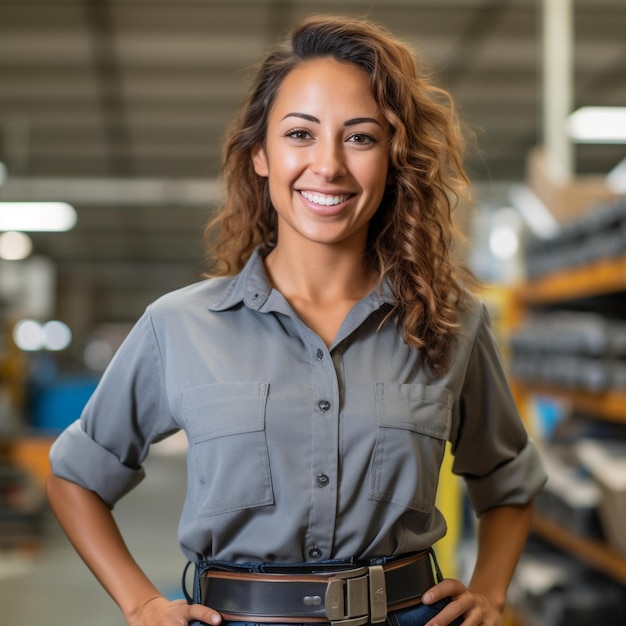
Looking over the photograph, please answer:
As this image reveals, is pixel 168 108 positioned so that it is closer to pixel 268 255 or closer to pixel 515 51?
pixel 515 51

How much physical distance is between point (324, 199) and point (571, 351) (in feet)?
8.18

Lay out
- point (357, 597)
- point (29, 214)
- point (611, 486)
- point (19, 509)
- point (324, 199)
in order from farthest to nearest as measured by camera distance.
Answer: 1. point (29, 214)
2. point (19, 509)
3. point (611, 486)
4. point (324, 199)
5. point (357, 597)

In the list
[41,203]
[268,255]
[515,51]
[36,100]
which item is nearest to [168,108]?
[36,100]

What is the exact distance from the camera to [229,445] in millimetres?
1636

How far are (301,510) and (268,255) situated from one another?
541mm

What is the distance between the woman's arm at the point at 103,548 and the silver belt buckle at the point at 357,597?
1.10 ft

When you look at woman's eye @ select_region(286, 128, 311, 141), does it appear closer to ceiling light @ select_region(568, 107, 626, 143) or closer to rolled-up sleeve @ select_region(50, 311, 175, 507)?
rolled-up sleeve @ select_region(50, 311, 175, 507)

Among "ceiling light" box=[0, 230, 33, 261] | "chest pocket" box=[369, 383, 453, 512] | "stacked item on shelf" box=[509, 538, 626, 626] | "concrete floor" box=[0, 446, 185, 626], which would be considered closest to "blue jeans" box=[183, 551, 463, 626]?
"chest pocket" box=[369, 383, 453, 512]

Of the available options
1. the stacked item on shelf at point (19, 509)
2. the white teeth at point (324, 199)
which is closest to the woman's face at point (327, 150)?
the white teeth at point (324, 199)

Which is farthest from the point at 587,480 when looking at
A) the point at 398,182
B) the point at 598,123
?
the point at 598,123

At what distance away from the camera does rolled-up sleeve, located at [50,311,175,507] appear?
176cm

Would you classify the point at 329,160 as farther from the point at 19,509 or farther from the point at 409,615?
the point at 19,509

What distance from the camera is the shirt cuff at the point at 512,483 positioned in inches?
76.1

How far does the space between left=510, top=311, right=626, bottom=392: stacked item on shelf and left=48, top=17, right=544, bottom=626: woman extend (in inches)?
65.3
